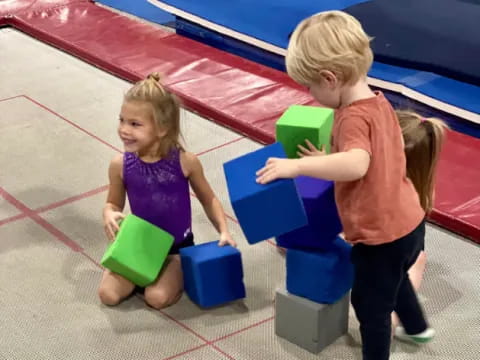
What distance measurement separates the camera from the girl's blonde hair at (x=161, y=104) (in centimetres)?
206

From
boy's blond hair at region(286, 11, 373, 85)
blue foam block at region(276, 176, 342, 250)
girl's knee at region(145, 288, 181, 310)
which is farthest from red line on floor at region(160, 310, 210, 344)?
boy's blond hair at region(286, 11, 373, 85)

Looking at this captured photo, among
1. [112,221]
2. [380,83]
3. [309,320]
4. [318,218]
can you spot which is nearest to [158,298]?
[112,221]

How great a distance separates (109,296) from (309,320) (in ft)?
1.89

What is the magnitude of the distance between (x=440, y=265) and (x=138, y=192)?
91cm

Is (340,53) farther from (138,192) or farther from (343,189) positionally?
(138,192)

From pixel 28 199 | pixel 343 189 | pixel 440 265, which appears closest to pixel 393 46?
pixel 440 265

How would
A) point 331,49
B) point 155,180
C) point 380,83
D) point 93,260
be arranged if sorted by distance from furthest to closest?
1. point 380,83
2. point 93,260
3. point 155,180
4. point 331,49

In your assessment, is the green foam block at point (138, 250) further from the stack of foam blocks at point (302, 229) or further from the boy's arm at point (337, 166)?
the boy's arm at point (337, 166)

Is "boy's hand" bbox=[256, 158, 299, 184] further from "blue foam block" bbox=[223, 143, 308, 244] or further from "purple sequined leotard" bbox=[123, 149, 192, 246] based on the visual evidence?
"purple sequined leotard" bbox=[123, 149, 192, 246]

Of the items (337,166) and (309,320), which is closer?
(337,166)

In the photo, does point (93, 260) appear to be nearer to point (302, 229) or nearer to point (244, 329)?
point (244, 329)

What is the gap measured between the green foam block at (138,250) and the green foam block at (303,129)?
458 millimetres

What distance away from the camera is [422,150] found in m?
1.91

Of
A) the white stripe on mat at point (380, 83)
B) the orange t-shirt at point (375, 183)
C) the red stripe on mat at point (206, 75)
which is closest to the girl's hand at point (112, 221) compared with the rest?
the orange t-shirt at point (375, 183)
